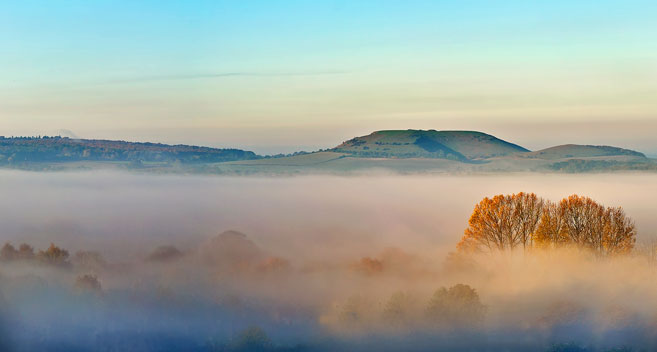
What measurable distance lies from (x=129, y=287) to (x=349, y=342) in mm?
66898

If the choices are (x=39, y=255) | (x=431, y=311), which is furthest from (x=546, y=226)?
(x=39, y=255)

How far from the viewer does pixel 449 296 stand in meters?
111

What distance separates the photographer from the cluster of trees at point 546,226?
10444 cm

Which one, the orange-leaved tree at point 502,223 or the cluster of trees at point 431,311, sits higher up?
the orange-leaved tree at point 502,223

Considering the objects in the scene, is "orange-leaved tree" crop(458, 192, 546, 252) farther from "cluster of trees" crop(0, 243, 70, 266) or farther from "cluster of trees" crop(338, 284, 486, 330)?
"cluster of trees" crop(0, 243, 70, 266)

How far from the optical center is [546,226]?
10594 cm

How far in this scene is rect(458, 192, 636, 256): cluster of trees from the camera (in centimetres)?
10444

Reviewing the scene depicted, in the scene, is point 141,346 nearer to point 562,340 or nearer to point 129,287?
point 129,287

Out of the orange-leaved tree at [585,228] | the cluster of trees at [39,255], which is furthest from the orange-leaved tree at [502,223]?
the cluster of trees at [39,255]

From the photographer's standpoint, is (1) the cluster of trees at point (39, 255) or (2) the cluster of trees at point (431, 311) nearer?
(2) the cluster of trees at point (431, 311)

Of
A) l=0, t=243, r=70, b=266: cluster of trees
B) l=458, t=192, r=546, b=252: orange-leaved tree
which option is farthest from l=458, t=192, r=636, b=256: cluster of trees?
l=0, t=243, r=70, b=266: cluster of trees

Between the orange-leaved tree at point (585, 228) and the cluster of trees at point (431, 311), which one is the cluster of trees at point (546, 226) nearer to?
the orange-leaved tree at point (585, 228)

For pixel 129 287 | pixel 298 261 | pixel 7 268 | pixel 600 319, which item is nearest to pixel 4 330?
pixel 129 287

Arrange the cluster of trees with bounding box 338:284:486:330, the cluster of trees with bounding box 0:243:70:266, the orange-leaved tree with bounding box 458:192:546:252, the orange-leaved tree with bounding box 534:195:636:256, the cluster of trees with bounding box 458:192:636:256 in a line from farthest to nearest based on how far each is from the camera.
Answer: the cluster of trees with bounding box 0:243:70:266, the cluster of trees with bounding box 338:284:486:330, the orange-leaved tree with bounding box 458:192:546:252, the cluster of trees with bounding box 458:192:636:256, the orange-leaved tree with bounding box 534:195:636:256
